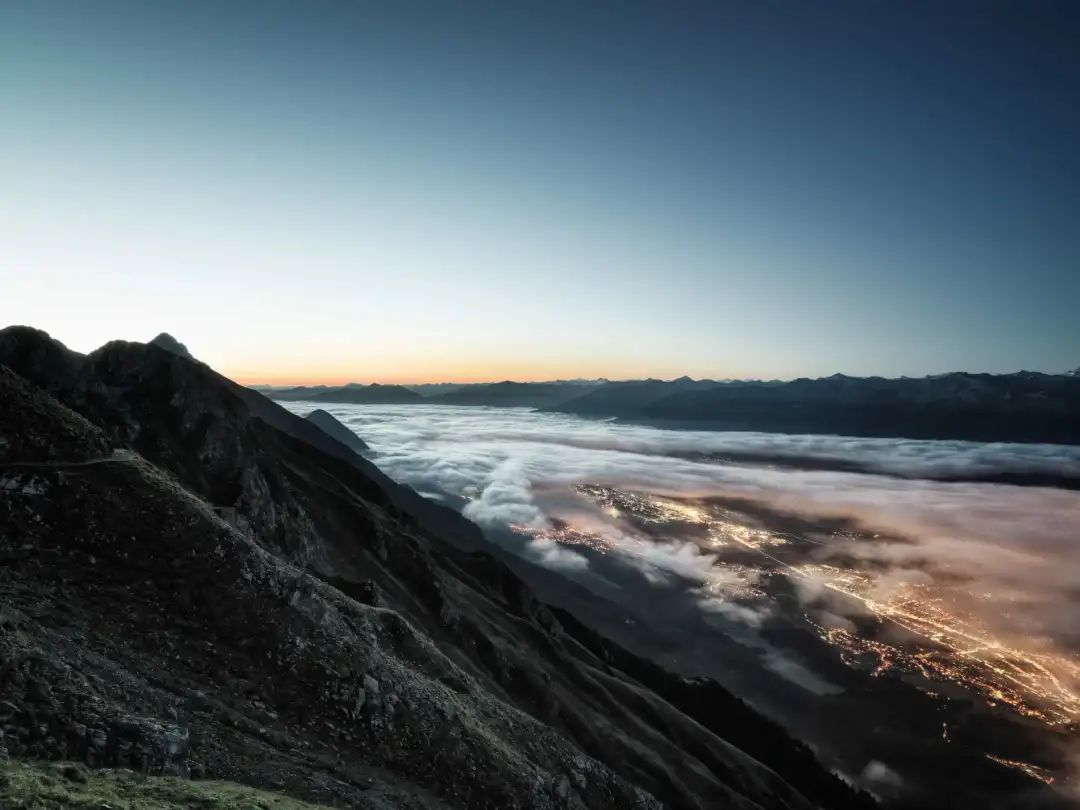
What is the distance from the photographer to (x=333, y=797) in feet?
94.7

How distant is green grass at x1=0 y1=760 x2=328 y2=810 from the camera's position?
53.5ft

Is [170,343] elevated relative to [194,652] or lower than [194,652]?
elevated

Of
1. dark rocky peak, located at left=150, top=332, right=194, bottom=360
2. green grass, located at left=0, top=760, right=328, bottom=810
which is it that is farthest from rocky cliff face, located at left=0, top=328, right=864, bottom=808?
dark rocky peak, located at left=150, top=332, right=194, bottom=360

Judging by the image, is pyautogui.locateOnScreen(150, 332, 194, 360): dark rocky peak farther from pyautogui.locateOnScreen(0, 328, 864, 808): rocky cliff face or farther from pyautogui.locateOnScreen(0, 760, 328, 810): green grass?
pyautogui.locateOnScreen(0, 760, 328, 810): green grass

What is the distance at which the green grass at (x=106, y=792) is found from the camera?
16297 mm

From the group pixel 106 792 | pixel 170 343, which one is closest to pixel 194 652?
pixel 106 792

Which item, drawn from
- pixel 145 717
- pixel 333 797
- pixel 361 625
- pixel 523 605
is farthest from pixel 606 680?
pixel 145 717

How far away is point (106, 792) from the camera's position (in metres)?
18.4

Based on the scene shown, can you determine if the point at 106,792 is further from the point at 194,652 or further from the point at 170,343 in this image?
the point at 170,343

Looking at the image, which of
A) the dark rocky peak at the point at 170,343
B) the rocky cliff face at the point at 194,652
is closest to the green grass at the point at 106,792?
the rocky cliff face at the point at 194,652

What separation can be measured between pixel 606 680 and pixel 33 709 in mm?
122659

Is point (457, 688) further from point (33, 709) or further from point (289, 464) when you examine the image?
point (289, 464)

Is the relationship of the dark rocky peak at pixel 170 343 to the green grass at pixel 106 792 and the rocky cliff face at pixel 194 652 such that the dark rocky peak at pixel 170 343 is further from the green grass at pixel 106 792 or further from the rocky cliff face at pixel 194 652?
the green grass at pixel 106 792

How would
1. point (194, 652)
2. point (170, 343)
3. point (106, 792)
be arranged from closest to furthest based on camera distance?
point (106, 792) < point (194, 652) < point (170, 343)
